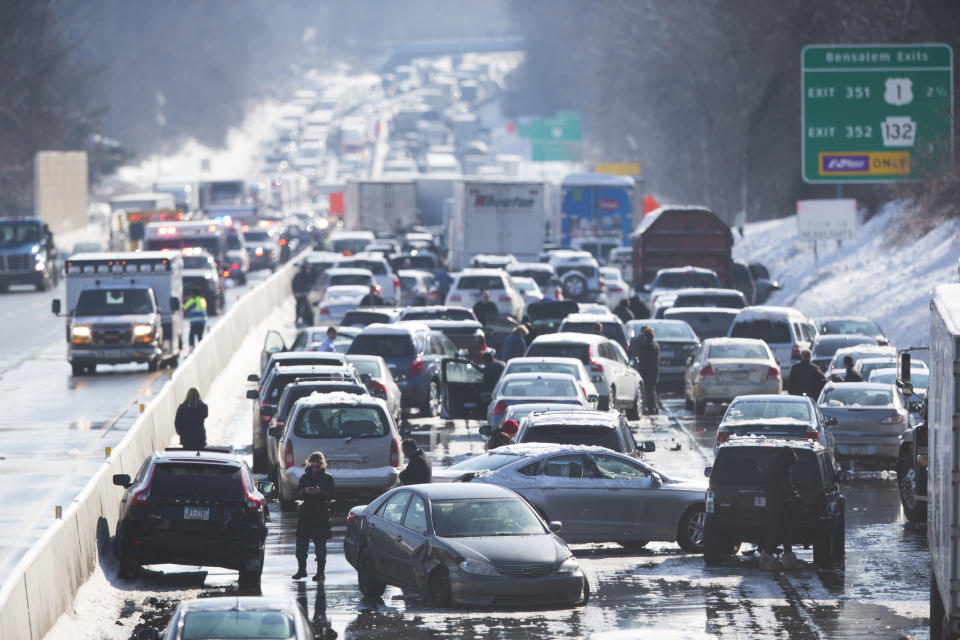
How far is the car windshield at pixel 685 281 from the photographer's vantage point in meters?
46.4

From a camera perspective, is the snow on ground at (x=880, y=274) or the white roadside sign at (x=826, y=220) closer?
the snow on ground at (x=880, y=274)

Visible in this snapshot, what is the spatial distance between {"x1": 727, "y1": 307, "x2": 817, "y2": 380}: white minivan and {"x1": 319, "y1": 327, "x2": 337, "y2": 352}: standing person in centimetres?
762

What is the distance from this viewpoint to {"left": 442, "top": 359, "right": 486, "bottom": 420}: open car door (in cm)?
3034

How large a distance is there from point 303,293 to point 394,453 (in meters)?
27.5

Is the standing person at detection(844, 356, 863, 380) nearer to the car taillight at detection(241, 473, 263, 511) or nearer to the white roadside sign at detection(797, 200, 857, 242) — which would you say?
the car taillight at detection(241, 473, 263, 511)

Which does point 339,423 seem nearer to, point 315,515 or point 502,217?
point 315,515

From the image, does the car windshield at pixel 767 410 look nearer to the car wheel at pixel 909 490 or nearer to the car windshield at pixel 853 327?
the car wheel at pixel 909 490

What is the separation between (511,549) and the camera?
16516mm

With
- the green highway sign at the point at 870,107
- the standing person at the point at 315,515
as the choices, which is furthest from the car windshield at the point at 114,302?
the standing person at the point at 315,515

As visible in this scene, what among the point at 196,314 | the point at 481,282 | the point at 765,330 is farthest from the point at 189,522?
the point at 481,282

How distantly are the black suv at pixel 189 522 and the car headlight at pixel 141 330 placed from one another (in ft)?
68.9

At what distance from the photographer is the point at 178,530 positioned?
18297 millimetres

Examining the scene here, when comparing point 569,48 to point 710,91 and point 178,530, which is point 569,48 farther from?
point 178,530

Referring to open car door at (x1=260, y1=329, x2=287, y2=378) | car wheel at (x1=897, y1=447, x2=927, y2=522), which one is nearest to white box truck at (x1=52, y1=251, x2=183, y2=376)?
open car door at (x1=260, y1=329, x2=287, y2=378)
